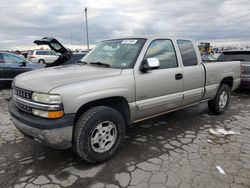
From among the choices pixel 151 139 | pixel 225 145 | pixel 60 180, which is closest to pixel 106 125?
pixel 60 180

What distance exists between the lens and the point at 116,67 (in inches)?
145

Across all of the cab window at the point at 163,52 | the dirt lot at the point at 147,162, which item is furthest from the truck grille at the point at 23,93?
the cab window at the point at 163,52

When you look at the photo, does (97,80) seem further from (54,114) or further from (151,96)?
(151,96)

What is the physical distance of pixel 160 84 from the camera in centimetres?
395

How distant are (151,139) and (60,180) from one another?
1836 millimetres

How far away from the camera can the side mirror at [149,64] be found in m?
3.57

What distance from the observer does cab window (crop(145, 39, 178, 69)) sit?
4020 mm

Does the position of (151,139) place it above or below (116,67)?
below

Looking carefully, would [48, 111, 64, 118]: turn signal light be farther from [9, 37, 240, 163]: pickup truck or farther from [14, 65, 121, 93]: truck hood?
[14, 65, 121, 93]: truck hood

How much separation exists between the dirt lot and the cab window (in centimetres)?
133

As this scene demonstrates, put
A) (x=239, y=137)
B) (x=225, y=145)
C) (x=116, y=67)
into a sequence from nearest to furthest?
1. (x=116, y=67)
2. (x=225, y=145)
3. (x=239, y=137)

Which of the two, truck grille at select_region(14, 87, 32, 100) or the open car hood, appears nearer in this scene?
truck grille at select_region(14, 87, 32, 100)

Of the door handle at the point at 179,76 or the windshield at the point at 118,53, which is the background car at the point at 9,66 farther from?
the door handle at the point at 179,76

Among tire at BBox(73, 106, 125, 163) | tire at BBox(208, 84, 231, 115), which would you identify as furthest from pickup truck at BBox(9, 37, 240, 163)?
tire at BBox(208, 84, 231, 115)
